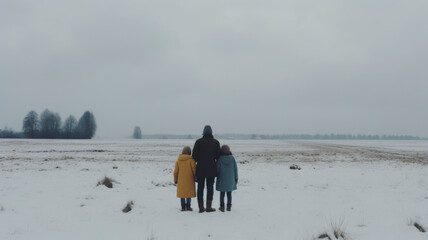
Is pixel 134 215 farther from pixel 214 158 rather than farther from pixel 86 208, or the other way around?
pixel 214 158

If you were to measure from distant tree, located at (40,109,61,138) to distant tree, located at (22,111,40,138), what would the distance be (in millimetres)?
2369

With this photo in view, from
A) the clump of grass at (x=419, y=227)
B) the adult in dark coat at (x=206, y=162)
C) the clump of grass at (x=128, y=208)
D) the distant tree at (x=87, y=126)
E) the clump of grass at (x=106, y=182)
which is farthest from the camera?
the distant tree at (x=87, y=126)

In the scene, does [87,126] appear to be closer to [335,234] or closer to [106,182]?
[106,182]

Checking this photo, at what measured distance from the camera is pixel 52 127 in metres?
123

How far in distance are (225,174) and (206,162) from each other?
24.8 inches

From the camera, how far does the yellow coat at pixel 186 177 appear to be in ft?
25.1

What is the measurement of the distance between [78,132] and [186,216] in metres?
130

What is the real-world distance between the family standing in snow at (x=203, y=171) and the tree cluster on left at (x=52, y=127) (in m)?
125

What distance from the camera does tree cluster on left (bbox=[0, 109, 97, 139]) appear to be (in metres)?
118

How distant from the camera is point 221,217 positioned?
7.27 m

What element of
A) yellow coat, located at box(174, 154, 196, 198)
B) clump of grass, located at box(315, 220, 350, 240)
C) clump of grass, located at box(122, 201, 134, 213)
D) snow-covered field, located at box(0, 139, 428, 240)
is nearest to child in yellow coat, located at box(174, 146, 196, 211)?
yellow coat, located at box(174, 154, 196, 198)

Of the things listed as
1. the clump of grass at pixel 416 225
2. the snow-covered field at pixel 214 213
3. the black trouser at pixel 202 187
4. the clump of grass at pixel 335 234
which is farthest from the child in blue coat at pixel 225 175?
the clump of grass at pixel 416 225

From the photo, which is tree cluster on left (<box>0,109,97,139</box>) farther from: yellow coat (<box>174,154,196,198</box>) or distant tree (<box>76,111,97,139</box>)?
yellow coat (<box>174,154,196,198</box>)

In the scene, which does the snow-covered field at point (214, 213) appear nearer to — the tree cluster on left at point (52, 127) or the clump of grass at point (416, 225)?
the clump of grass at point (416, 225)
